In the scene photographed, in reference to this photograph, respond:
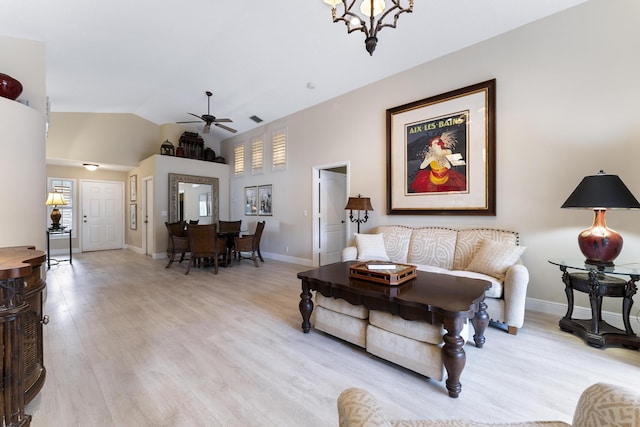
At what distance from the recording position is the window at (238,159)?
7641 mm

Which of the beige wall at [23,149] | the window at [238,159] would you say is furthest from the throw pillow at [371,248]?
the window at [238,159]

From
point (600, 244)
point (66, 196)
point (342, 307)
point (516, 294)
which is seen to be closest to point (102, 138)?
point (66, 196)

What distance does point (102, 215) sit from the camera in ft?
25.9

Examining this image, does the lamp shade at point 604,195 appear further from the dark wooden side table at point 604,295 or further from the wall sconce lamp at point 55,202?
the wall sconce lamp at point 55,202

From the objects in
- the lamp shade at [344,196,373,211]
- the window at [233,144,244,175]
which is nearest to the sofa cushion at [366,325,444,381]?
the lamp shade at [344,196,373,211]

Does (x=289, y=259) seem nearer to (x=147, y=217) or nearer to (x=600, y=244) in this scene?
(x=147, y=217)

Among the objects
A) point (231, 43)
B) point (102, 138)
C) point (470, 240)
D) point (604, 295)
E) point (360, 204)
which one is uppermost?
point (231, 43)

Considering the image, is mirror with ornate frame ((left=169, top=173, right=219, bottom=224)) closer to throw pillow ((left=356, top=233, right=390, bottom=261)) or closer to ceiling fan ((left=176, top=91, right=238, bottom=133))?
ceiling fan ((left=176, top=91, right=238, bottom=133))

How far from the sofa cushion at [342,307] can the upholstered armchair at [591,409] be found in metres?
1.39

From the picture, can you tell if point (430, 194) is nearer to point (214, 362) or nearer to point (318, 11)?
point (318, 11)

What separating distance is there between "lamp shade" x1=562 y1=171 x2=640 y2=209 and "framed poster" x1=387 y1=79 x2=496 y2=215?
108cm

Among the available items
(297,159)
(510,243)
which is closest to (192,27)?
(297,159)

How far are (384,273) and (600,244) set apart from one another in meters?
2.01

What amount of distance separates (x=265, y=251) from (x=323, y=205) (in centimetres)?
213
